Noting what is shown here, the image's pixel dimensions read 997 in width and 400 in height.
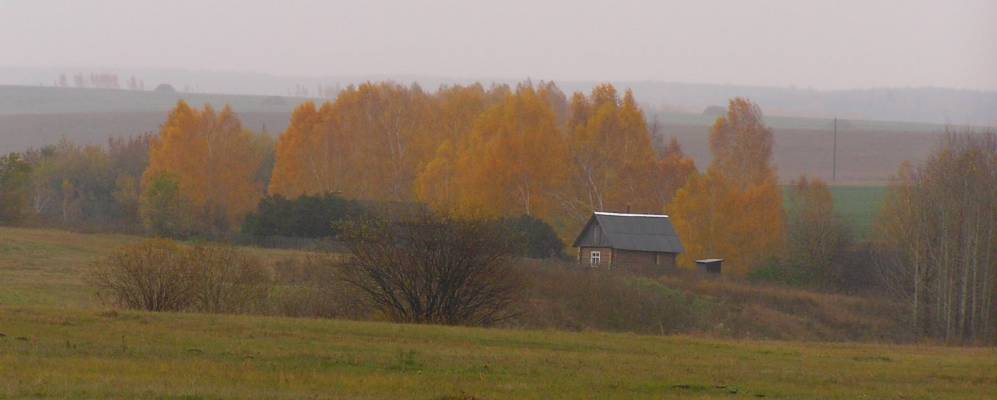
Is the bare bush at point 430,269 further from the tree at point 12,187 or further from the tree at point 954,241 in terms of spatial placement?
the tree at point 12,187

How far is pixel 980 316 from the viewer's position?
4809cm

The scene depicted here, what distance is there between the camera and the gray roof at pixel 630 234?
61656 mm

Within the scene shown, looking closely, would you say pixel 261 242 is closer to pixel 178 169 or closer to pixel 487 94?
pixel 178 169

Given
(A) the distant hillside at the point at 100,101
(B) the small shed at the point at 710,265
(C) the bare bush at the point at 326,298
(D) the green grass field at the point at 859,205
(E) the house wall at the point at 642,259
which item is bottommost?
(B) the small shed at the point at 710,265

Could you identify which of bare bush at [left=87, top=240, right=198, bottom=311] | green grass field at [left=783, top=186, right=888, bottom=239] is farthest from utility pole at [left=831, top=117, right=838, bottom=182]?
bare bush at [left=87, top=240, right=198, bottom=311]

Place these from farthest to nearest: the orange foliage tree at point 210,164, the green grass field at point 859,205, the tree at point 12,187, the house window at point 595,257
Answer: the orange foliage tree at point 210,164, the green grass field at point 859,205, the tree at point 12,187, the house window at point 595,257

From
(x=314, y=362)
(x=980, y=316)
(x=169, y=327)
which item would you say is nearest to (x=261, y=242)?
(x=980, y=316)

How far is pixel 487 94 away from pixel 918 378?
228 feet

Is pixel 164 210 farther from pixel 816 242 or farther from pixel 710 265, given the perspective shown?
pixel 816 242

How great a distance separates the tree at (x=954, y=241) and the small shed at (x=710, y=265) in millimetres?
11799

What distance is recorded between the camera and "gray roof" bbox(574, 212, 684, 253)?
202ft

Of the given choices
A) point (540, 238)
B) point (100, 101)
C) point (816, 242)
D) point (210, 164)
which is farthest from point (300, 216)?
point (100, 101)

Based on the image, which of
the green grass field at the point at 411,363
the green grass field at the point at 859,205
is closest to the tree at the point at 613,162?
the green grass field at the point at 859,205

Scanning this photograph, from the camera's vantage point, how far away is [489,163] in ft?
220
